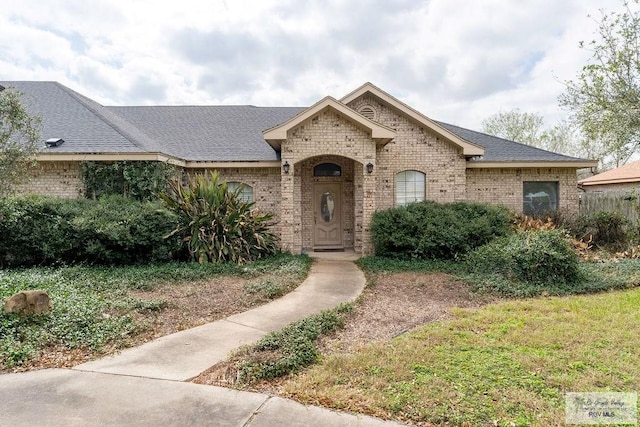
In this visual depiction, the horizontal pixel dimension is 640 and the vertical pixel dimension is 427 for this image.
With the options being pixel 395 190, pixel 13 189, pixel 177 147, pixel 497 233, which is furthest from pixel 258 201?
pixel 497 233

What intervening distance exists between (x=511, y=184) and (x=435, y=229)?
4880 millimetres

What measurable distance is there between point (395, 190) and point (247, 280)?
6393 millimetres

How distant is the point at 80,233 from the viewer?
29.2 ft

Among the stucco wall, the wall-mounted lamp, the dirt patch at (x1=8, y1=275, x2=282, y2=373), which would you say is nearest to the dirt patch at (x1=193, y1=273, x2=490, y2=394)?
the dirt patch at (x1=8, y1=275, x2=282, y2=373)

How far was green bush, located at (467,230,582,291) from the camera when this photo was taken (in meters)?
7.84

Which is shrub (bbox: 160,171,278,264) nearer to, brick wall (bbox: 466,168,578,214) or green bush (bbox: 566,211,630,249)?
brick wall (bbox: 466,168,578,214)

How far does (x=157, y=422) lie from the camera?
9.73 feet

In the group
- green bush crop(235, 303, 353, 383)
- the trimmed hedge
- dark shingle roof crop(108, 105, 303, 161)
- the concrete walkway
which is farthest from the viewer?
dark shingle roof crop(108, 105, 303, 161)

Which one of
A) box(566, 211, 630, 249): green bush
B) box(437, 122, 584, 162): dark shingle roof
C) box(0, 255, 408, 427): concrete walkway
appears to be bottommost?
box(0, 255, 408, 427): concrete walkway

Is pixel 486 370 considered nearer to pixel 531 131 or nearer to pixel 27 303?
pixel 27 303

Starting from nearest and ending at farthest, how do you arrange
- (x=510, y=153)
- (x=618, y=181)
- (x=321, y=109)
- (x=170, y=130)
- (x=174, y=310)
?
(x=174, y=310), (x=321, y=109), (x=510, y=153), (x=170, y=130), (x=618, y=181)

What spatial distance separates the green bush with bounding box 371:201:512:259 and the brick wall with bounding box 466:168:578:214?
2.22m

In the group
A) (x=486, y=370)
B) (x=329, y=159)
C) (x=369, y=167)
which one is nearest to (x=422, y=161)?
(x=369, y=167)

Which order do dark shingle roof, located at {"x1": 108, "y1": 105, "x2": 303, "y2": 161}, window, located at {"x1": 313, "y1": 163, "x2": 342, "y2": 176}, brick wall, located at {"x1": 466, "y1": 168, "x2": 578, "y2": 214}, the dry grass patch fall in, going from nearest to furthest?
the dry grass patch < dark shingle roof, located at {"x1": 108, "y1": 105, "x2": 303, "y2": 161} < brick wall, located at {"x1": 466, "y1": 168, "x2": 578, "y2": 214} < window, located at {"x1": 313, "y1": 163, "x2": 342, "y2": 176}
